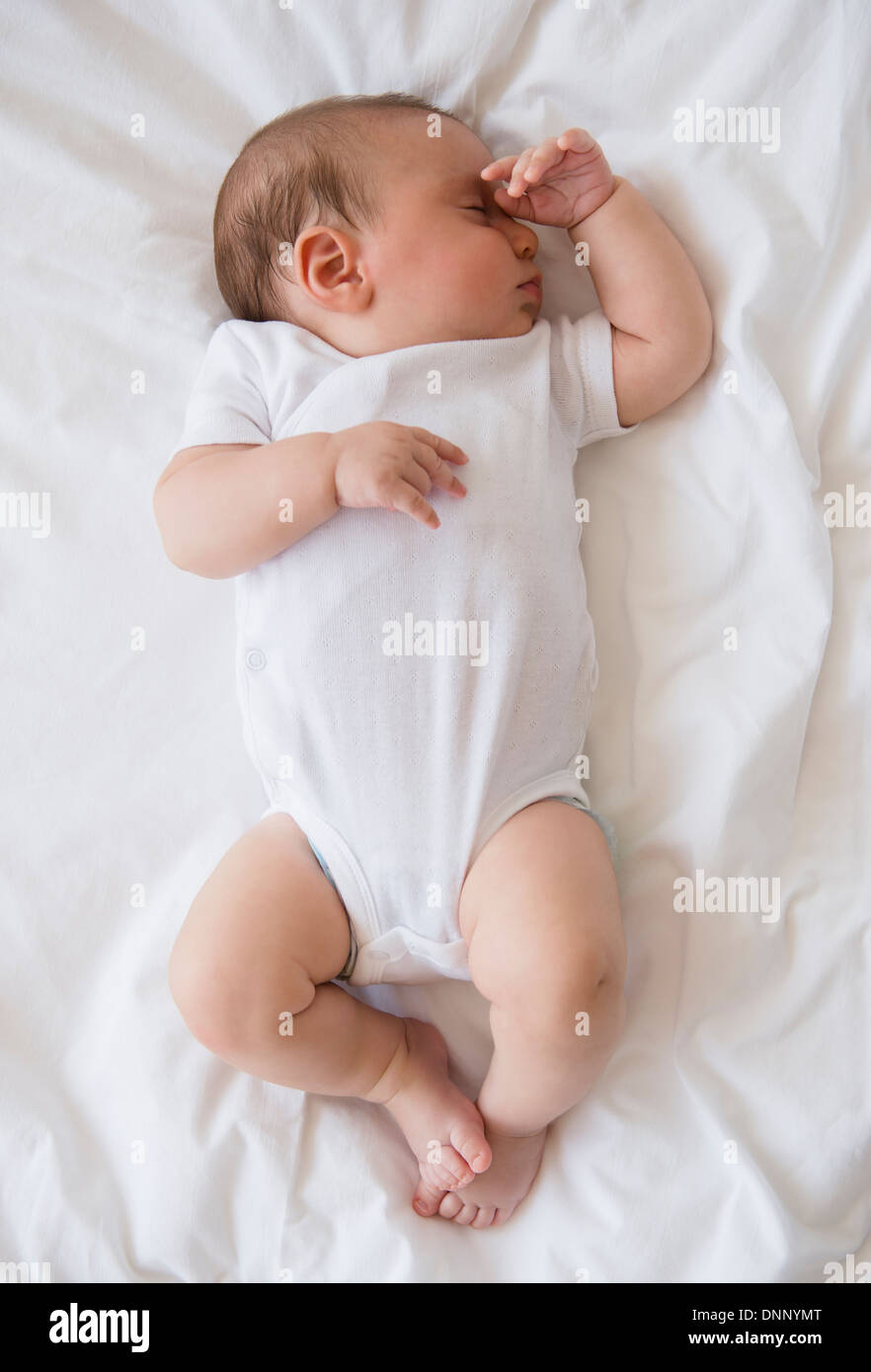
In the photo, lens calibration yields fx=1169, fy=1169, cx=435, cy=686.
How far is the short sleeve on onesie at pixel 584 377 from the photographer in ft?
5.43

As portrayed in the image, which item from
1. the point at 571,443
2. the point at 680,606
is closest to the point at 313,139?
the point at 571,443

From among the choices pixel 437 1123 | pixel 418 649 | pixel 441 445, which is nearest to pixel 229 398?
pixel 441 445

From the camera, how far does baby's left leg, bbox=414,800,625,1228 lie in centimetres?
143

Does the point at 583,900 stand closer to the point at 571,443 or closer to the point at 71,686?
the point at 571,443

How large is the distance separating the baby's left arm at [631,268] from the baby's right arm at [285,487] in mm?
323

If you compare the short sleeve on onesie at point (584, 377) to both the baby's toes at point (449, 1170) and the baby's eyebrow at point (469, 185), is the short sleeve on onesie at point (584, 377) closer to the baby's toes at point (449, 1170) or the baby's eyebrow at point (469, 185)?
the baby's eyebrow at point (469, 185)

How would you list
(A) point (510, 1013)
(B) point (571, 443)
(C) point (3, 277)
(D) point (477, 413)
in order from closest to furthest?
(A) point (510, 1013), (D) point (477, 413), (B) point (571, 443), (C) point (3, 277)

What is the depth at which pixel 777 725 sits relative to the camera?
5.22ft

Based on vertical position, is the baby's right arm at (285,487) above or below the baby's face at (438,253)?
below

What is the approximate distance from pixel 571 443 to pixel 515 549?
23 centimetres

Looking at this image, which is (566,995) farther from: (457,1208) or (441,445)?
(441,445)

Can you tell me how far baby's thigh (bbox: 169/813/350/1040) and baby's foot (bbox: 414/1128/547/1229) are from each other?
32cm

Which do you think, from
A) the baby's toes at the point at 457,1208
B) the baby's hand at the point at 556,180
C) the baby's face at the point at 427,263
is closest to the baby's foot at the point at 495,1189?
the baby's toes at the point at 457,1208

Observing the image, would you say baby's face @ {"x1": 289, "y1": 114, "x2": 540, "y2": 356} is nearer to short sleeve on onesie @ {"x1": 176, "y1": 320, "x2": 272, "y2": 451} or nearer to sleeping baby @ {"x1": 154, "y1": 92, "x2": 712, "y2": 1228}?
sleeping baby @ {"x1": 154, "y1": 92, "x2": 712, "y2": 1228}
